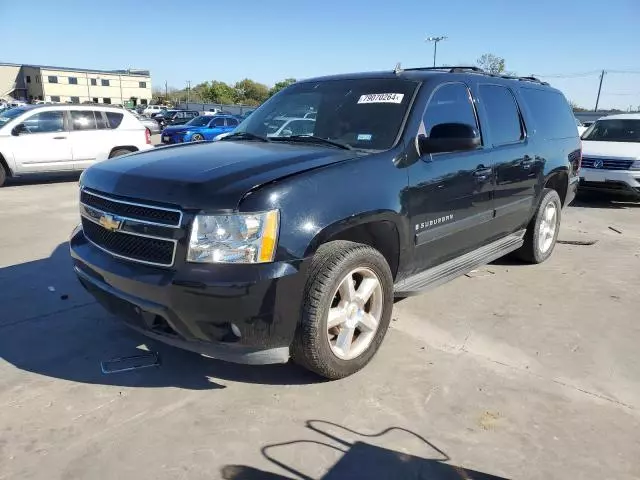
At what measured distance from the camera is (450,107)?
406 cm

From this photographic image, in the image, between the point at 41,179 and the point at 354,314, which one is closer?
the point at 354,314

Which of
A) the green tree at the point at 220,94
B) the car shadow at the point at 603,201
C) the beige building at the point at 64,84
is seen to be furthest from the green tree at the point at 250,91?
the car shadow at the point at 603,201

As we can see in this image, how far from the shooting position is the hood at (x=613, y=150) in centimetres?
956

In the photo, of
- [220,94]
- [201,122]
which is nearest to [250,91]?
[220,94]

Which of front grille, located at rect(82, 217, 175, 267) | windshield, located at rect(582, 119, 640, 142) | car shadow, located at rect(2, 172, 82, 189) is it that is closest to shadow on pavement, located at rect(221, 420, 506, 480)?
front grille, located at rect(82, 217, 175, 267)

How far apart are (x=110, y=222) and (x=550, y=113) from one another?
4819mm

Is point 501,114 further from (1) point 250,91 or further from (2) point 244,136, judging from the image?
(1) point 250,91

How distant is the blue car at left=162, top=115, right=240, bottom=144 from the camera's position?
22.0 metres

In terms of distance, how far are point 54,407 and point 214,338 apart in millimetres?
1041

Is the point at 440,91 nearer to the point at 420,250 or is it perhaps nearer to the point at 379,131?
the point at 379,131

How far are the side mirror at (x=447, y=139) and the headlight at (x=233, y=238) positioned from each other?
4.75 ft

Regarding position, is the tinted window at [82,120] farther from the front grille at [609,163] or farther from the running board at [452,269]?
the front grille at [609,163]

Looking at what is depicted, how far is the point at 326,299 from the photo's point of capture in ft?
9.51

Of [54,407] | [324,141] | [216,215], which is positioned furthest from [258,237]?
[54,407]
